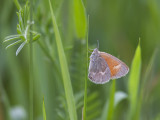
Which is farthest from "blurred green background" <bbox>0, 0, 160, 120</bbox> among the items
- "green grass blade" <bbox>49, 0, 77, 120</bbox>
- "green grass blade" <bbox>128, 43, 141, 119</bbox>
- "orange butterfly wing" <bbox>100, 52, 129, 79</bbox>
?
"green grass blade" <bbox>49, 0, 77, 120</bbox>

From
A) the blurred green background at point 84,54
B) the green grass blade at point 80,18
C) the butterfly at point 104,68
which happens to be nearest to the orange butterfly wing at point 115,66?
the butterfly at point 104,68

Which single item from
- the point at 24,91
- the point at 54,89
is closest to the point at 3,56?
the point at 24,91

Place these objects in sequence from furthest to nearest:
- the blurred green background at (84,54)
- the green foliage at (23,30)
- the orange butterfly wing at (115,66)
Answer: the blurred green background at (84,54) < the orange butterfly wing at (115,66) < the green foliage at (23,30)

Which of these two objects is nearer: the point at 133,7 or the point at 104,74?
the point at 104,74

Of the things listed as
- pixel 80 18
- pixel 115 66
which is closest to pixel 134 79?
pixel 115 66

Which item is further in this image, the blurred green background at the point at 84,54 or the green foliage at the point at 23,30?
the blurred green background at the point at 84,54

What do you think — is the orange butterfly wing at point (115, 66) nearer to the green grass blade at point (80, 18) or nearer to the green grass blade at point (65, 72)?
the green grass blade at point (80, 18)

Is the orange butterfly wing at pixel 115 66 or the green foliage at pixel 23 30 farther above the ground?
the green foliage at pixel 23 30

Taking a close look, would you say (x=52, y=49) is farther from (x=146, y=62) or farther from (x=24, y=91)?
(x=146, y=62)
